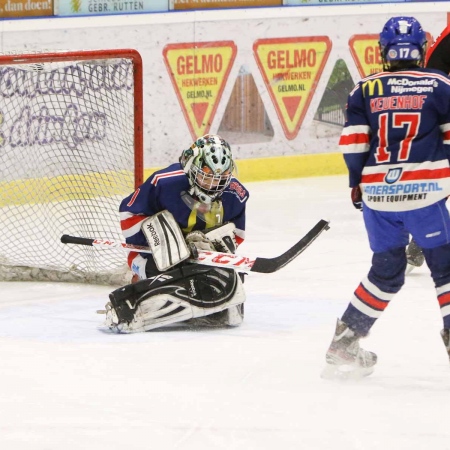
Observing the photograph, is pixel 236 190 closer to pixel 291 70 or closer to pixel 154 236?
pixel 154 236

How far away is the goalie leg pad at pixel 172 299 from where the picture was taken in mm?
3807

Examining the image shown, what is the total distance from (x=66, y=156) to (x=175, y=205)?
5.45 ft

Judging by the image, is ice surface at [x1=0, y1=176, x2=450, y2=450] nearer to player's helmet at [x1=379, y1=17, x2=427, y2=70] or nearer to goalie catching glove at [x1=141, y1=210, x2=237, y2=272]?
goalie catching glove at [x1=141, y1=210, x2=237, y2=272]

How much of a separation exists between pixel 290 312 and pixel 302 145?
319cm

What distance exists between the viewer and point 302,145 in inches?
284

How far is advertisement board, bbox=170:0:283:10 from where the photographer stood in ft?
22.2

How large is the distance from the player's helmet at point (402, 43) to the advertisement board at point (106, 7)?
12.2 ft

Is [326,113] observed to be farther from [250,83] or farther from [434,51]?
[434,51]

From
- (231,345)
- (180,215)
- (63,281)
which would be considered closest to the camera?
(231,345)

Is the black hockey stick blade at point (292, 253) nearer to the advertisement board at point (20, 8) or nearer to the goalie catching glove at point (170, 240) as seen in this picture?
the goalie catching glove at point (170, 240)

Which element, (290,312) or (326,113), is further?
(326,113)

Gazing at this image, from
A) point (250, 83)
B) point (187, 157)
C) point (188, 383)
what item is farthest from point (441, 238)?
point (250, 83)

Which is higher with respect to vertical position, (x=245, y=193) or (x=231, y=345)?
(x=245, y=193)

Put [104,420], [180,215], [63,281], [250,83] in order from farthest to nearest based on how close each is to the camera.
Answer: [250,83] < [63,281] < [180,215] < [104,420]
